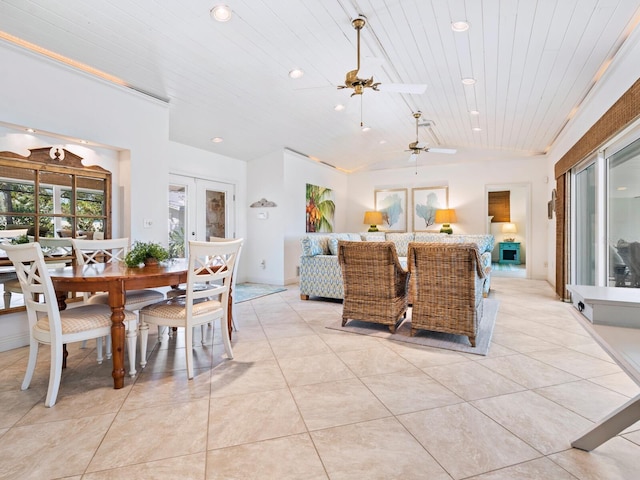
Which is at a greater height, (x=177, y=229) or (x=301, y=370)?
(x=177, y=229)

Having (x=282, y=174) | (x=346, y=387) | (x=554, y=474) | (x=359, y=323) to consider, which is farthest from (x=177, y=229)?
(x=554, y=474)

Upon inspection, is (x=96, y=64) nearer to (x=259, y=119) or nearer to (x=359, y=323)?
(x=259, y=119)

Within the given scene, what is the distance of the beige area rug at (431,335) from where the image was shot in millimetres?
3021

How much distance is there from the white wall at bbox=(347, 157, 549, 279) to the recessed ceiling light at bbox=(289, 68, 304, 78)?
477cm

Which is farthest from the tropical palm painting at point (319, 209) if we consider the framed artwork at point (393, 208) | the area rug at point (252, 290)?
the area rug at point (252, 290)

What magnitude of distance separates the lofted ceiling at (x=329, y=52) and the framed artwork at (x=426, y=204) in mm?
2484

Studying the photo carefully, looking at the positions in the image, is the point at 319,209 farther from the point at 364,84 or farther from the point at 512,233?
the point at 512,233

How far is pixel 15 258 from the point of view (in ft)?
6.93

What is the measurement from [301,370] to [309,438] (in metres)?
0.85

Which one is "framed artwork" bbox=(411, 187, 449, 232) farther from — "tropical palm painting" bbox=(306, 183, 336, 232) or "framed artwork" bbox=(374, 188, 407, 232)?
"tropical palm painting" bbox=(306, 183, 336, 232)

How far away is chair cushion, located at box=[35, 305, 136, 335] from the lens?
215 centimetres

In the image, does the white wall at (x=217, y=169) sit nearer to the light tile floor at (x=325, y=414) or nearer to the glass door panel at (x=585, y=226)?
the light tile floor at (x=325, y=414)

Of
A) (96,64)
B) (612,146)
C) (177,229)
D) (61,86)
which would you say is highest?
(96,64)

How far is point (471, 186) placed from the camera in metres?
7.50
